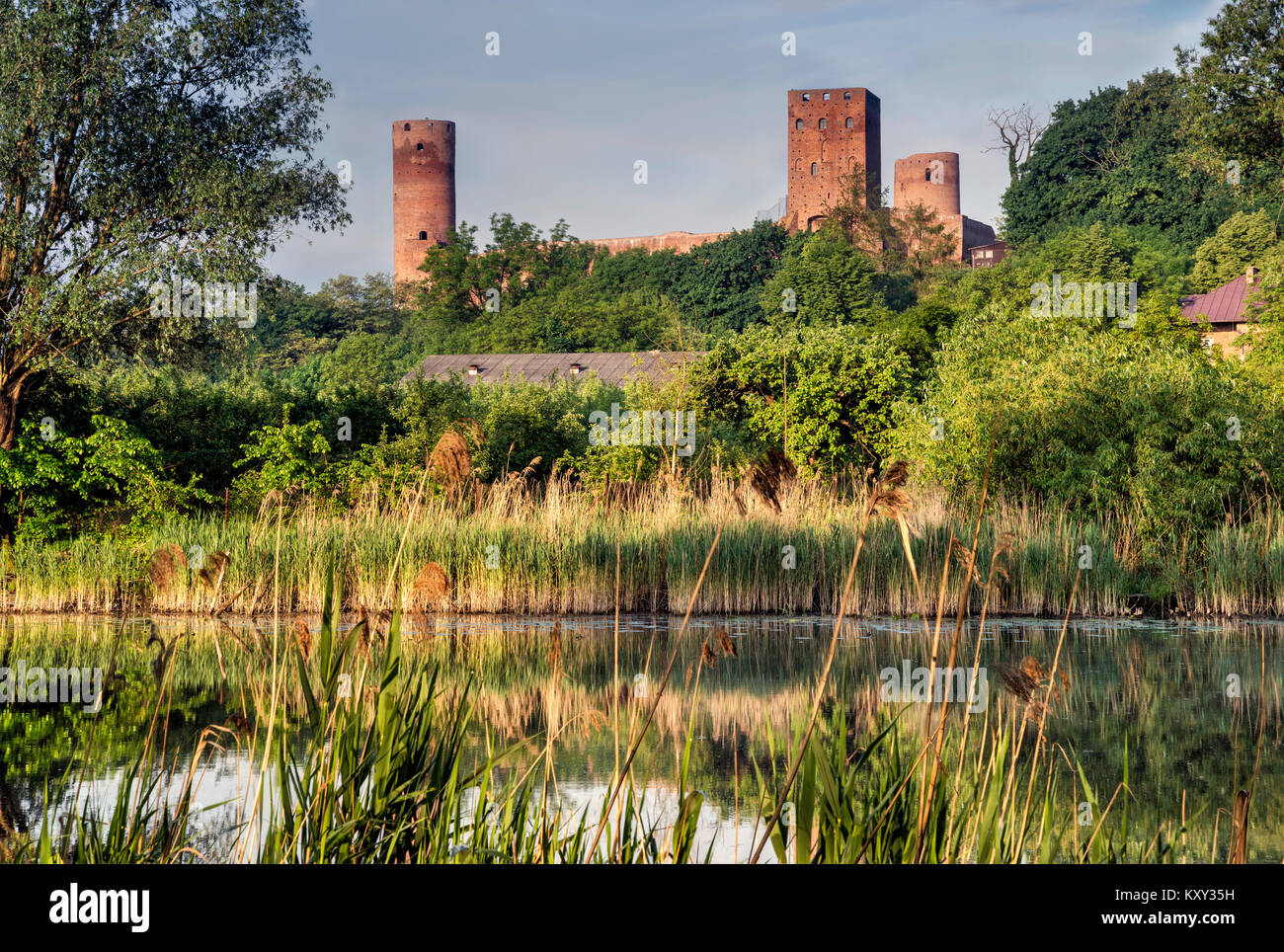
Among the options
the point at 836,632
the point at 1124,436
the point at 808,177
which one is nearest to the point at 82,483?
the point at 1124,436

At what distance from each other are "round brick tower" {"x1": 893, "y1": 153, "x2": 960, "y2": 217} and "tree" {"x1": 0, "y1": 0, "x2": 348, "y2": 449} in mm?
→ 51734

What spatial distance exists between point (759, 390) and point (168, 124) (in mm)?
8450

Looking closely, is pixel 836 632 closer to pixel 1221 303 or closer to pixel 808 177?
pixel 1221 303

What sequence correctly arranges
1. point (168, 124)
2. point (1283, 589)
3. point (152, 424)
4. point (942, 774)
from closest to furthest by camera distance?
point (942, 774) < point (1283, 589) < point (168, 124) < point (152, 424)

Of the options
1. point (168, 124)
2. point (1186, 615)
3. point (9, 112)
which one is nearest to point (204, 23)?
point (168, 124)

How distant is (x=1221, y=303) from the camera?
35188 millimetres

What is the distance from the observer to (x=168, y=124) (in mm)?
12680

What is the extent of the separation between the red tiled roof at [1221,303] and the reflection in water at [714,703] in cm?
2854

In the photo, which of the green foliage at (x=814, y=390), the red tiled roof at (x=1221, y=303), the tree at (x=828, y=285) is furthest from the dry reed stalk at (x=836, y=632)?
the tree at (x=828, y=285)

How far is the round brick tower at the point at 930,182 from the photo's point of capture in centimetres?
6119

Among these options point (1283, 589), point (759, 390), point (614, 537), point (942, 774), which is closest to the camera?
point (942, 774)

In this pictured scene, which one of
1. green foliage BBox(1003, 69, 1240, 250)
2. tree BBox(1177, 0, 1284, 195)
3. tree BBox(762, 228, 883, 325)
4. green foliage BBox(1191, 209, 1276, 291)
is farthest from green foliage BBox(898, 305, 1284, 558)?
green foliage BBox(1003, 69, 1240, 250)

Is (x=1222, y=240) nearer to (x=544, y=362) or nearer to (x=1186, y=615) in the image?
(x=544, y=362)

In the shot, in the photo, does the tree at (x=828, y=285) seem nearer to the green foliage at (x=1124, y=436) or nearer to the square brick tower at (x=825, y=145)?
the square brick tower at (x=825, y=145)
